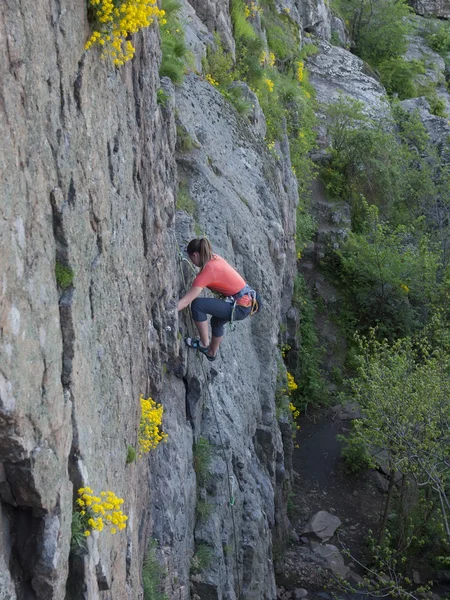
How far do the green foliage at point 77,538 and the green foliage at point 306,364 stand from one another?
13.9m

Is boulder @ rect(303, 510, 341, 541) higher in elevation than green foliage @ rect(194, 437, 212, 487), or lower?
lower

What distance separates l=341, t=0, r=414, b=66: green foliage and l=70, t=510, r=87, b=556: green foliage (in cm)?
2982

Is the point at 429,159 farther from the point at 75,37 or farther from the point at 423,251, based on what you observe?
the point at 75,37

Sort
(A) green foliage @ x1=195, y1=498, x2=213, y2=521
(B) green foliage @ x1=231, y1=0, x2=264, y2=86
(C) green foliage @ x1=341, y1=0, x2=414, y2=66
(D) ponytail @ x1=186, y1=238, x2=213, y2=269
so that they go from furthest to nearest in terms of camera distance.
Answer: (C) green foliage @ x1=341, y1=0, x2=414, y2=66 → (B) green foliage @ x1=231, y1=0, x2=264, y2=86 → (A) green foliage @ x1=195, y1=498, x2=213, y2=521 → (D) ponytail @ x1=186, y1=238, x2=213, y2=269

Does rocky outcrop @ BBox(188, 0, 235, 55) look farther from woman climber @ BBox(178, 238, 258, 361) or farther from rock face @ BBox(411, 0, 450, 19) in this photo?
rock face @ BBox(411, 0, 450, 19)

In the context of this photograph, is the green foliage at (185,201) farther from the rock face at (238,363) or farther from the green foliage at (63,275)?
the green foliage at (63,275)

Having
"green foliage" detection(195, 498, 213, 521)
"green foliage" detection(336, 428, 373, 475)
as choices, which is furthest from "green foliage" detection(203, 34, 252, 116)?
"green foliage" detection(336, 428, 373, 475)

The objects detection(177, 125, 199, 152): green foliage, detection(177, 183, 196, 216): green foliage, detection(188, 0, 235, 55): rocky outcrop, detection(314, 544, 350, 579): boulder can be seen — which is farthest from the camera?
detection(314, 544, 350, 579): boulder

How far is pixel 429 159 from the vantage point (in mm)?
24516

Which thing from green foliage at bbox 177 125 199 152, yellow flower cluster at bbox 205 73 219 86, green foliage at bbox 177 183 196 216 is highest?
yellow flower cluster at bbox 205 73 219 86

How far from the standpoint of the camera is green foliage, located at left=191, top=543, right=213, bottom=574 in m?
8.45

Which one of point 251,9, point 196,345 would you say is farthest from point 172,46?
point 251,9

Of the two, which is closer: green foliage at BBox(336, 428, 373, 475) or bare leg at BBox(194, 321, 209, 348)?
bare leg at BBox(194, 321, 209, 348)

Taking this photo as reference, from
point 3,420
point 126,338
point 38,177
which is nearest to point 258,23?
point 126,338
